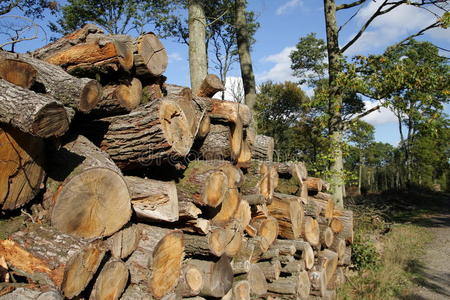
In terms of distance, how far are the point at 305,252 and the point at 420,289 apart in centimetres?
270

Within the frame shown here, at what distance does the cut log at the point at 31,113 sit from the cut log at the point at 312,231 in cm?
433

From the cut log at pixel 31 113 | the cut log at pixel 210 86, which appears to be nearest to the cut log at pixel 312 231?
the cut log at pixel 210 86

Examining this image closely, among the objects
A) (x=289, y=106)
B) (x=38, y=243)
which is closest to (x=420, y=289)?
(x=38, y=243)

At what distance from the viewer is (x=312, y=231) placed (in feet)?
19.3

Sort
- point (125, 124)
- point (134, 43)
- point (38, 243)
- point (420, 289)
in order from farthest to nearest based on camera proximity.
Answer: point (420, 289) → point (134, 43) → point (125, 124) → point (38, 243)

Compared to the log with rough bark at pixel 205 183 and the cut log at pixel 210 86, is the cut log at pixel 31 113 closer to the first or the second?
the log with rough bark at pixel 205 183

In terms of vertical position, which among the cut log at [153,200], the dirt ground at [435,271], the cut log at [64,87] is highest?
the cut log at [64,87]

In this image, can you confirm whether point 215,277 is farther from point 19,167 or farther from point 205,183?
point 19,167

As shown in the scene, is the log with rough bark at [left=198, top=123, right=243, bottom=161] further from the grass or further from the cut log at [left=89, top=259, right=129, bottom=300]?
the grass

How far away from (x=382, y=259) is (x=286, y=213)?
4178 millimetres

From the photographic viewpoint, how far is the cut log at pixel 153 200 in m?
3.05

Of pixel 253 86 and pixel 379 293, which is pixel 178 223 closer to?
pixel 379 293

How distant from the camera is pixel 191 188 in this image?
3.51 m

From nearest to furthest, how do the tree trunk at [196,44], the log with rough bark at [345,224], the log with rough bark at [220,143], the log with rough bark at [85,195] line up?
1. the log with rough bark at [85,195]
2. the log with rough bark at [220,143]
3. the log with rough bark at [345,224]
4. the tree trunk at [196,44]
